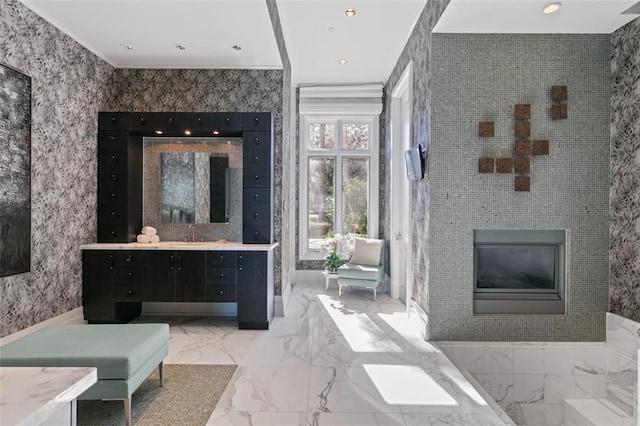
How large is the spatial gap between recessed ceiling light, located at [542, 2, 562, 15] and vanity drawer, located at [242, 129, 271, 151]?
2.76 m

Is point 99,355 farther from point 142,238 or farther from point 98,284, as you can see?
point 142,238

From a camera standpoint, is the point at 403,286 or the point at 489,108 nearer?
the point at 489,108

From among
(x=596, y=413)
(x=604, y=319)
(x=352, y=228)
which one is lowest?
(x=596, y=413)

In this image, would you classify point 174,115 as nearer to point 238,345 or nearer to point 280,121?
point 280,121

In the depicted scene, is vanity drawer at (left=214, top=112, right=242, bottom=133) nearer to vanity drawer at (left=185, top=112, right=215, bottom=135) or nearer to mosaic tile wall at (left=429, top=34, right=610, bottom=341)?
vanity drawer at (left=185, top=112, right=215, bottom=135)

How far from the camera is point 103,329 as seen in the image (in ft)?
8.11

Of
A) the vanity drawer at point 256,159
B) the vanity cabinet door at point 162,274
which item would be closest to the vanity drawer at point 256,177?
the vanity drawer at point 256,159

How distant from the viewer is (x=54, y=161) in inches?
134

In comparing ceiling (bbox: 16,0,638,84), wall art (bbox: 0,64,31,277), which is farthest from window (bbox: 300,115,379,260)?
wall art (bbox: 0,64,31,277)

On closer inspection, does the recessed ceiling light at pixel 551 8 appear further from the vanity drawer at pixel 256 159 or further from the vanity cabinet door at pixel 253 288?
the vanity cabinet door at pixel 253 288

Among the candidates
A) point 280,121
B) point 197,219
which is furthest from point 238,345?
point 280,121

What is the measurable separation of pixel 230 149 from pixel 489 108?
2.85m

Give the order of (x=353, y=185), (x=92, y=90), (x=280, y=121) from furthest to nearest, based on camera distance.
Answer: (x=353, y=185)
(x=280, y=121)
(x=92, y=90)

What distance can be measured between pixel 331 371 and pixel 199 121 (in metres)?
2.91
